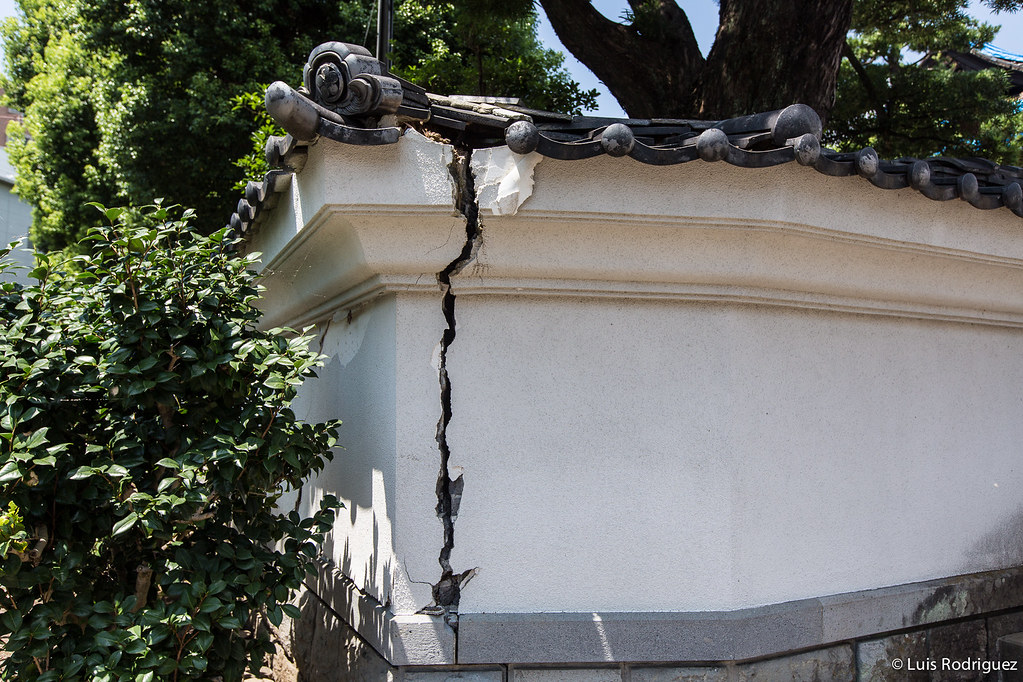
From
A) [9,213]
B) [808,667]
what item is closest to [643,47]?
[808,667]

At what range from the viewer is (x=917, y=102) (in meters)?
7.64

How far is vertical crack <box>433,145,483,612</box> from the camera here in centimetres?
290

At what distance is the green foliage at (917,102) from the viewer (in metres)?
7.50

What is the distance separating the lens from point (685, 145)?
2.70 m

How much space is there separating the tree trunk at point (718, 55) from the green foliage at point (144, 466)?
4.39 m

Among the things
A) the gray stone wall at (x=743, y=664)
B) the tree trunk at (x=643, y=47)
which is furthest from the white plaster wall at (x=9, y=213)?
the gray stone wall at (x=743, y=664)

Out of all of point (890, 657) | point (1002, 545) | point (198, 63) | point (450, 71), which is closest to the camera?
point (890, 657)

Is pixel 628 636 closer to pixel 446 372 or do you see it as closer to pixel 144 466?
pixel 446 372

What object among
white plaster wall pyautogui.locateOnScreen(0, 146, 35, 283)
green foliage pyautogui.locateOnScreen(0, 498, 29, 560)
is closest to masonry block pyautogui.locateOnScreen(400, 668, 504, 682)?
green foliage pyautogui.locateOnScreen(0, 498, 29, 560)

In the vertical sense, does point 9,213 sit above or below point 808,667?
above

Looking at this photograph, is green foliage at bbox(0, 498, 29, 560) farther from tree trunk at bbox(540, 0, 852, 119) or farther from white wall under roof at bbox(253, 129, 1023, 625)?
tree trunk at bbox(540, 0, 852, 119)

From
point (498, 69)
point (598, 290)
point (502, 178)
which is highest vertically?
point (498, 69)

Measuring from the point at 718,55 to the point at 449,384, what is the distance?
432 centimetres

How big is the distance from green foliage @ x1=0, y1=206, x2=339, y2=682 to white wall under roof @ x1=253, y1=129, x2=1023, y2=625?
391mm
